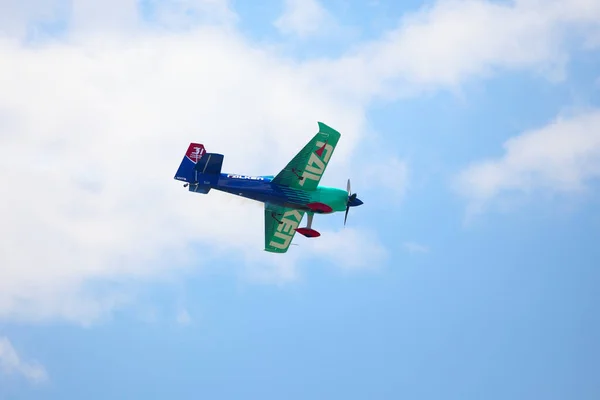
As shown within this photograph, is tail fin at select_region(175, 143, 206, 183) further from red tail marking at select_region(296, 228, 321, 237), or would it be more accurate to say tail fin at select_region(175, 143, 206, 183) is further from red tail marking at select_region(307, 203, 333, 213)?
red tail marking at select_region(296, 228, 321, 237)

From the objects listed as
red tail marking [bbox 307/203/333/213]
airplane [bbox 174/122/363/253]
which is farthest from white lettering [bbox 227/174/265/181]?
red tail marking [bbox 307/203/333/213]

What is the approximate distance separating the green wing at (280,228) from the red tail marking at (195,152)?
6340mm

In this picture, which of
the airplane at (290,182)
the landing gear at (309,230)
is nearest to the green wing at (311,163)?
the airplane at (290,182)

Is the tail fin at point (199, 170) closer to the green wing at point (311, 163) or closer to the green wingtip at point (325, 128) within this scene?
the green wing at point (311, 163)

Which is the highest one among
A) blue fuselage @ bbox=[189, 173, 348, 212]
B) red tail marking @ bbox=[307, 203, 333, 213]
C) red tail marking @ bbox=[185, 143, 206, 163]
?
red tail marking @ bbox=[185, 143, 206, 163]

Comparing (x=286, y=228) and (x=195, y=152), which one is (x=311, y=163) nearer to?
(x=286, y=228)

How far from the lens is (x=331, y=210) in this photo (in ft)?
250

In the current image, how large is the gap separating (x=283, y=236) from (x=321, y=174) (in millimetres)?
6086

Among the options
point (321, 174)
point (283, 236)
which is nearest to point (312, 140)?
point (321, 174)

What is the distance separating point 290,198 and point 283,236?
4.40 m

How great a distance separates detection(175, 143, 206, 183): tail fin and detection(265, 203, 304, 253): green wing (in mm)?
6391

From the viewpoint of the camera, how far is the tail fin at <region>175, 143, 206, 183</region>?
74125 mm

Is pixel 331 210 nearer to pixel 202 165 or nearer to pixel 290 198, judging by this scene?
pixel 290 198

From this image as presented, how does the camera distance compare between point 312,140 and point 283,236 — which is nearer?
point 312,140
